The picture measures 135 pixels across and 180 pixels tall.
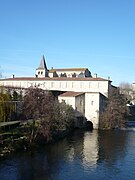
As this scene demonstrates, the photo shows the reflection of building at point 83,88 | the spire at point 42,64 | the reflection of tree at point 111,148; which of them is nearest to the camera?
the reflection of tree at point 111,148

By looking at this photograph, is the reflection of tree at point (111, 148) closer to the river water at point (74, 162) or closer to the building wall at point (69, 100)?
the river water at point (74, 162)

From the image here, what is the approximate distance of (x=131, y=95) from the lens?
98.1 m

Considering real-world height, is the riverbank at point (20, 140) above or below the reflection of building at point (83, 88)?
below

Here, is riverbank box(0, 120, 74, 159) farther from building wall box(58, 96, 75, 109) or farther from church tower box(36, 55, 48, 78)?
church tower box(36, 55, 48, 78)

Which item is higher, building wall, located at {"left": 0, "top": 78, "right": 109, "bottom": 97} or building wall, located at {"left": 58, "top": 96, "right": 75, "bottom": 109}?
building wall, located at {"left": 0, "top": 78, "right": 109, "bottom": 97}

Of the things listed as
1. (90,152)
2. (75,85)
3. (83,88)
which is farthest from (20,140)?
(75,85)

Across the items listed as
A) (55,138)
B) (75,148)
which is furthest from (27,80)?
(75,148)

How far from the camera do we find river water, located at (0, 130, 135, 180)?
2319 centimetres

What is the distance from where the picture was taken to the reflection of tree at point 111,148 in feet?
97.4

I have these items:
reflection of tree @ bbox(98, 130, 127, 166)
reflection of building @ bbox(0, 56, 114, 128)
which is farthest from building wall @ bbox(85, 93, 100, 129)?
reflection of tree @ bbox(98, 130, 127, 166)

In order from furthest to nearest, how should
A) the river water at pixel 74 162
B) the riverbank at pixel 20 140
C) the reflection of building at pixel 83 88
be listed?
1. the reflection of building at pixel 83 88
2. the riverbank at pixel 20 140
3. the river water at pixel 74 162

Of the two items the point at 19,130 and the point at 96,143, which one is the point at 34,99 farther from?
the point at 96,143

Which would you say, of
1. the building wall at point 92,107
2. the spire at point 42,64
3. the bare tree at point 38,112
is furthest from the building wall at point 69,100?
the spire at point 42,64

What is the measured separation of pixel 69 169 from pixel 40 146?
8.77 metres
